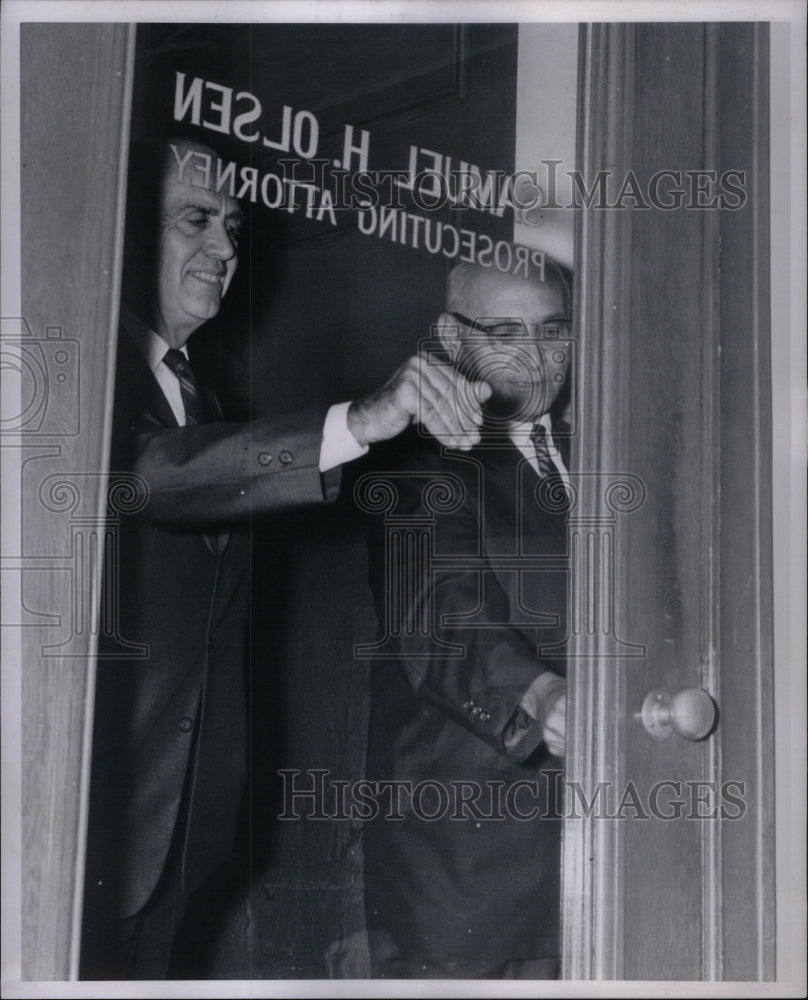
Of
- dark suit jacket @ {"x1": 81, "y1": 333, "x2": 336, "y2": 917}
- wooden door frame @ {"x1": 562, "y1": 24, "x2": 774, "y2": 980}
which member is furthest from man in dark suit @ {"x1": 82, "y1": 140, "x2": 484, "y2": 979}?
wooden door frame @ {"x1": 562, "y1": 24, "x2": 774, "y2": 980}

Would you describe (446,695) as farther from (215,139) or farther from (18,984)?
(215,139)

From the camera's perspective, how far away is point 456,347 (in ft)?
5.18

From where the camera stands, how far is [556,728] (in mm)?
1577

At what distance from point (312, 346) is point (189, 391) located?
0.19 metres

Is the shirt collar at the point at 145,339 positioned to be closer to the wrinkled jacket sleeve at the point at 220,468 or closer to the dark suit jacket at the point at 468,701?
the wrinkled jacket sleeve at the point at 220,468

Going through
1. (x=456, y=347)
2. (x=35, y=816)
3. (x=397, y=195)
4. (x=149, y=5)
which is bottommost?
(x=35, y=816)

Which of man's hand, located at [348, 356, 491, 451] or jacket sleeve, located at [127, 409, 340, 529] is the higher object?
man's hand, located at [348, 356, 491, 451]

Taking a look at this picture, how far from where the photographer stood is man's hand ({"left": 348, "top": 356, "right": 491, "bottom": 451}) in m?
1.57

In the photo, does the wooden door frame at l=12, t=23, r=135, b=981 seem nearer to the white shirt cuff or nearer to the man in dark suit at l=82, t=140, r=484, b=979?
the man in dark suit at l=82, t=140, r=484, b=979

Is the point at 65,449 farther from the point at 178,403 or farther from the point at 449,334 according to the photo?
the point at 449,334

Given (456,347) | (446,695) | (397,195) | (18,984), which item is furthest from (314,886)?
(397,195)

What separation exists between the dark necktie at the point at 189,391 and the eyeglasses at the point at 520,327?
378 millimetres

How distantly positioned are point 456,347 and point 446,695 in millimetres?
497

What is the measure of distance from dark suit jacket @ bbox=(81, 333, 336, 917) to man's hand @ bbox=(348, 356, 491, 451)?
73 mm
